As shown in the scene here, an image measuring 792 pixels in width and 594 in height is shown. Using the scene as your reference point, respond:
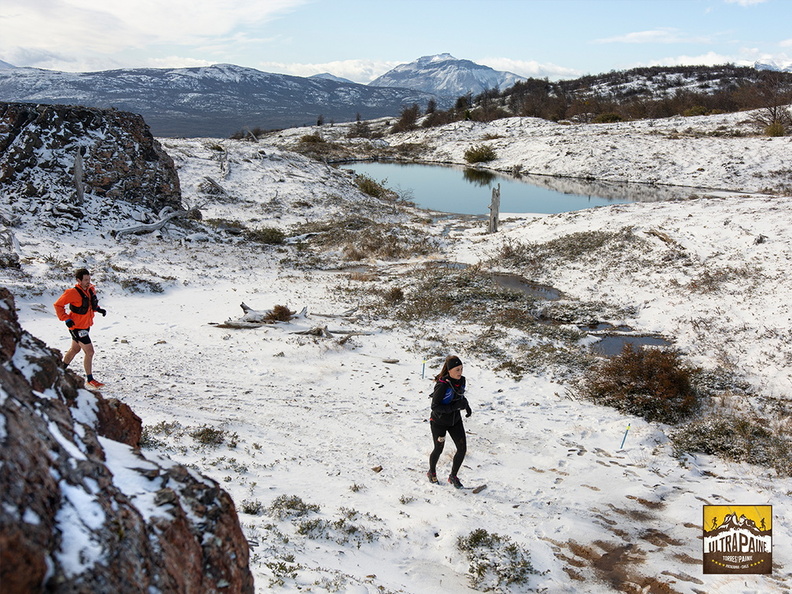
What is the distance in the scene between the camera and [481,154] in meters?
56.3

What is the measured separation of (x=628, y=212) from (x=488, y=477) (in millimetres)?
19818

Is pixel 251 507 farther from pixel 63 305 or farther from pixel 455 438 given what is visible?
pixel 63 305

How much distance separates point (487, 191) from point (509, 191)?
6.16ft

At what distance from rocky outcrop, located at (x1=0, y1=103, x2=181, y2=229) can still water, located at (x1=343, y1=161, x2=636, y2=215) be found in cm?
1942

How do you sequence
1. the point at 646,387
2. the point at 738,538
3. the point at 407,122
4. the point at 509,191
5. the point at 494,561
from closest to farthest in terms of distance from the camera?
1. the point at 494,561
2. the point at 738,538
3. the point at 646,387
4. the point at 509,191
5. the point at 407,122

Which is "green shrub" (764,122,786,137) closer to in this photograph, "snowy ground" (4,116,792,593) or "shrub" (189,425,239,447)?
"snowy ground" (4,116,792,593)

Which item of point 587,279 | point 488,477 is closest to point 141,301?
point 488,477

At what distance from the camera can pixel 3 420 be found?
2574 millimetres

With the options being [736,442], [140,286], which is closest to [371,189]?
[140,286]

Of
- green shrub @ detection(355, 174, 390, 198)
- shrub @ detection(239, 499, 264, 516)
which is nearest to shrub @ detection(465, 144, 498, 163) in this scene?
green shrub @ detection(355, 174, 390, 198)

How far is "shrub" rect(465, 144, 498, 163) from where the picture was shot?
5631 centimetres

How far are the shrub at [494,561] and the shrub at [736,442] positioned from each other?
4207mm

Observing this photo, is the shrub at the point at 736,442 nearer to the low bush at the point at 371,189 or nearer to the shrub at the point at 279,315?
the shrub at the point at 279,315

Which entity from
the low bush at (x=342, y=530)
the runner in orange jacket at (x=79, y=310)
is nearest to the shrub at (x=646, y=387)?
the low bush at (x=342, y=530)
